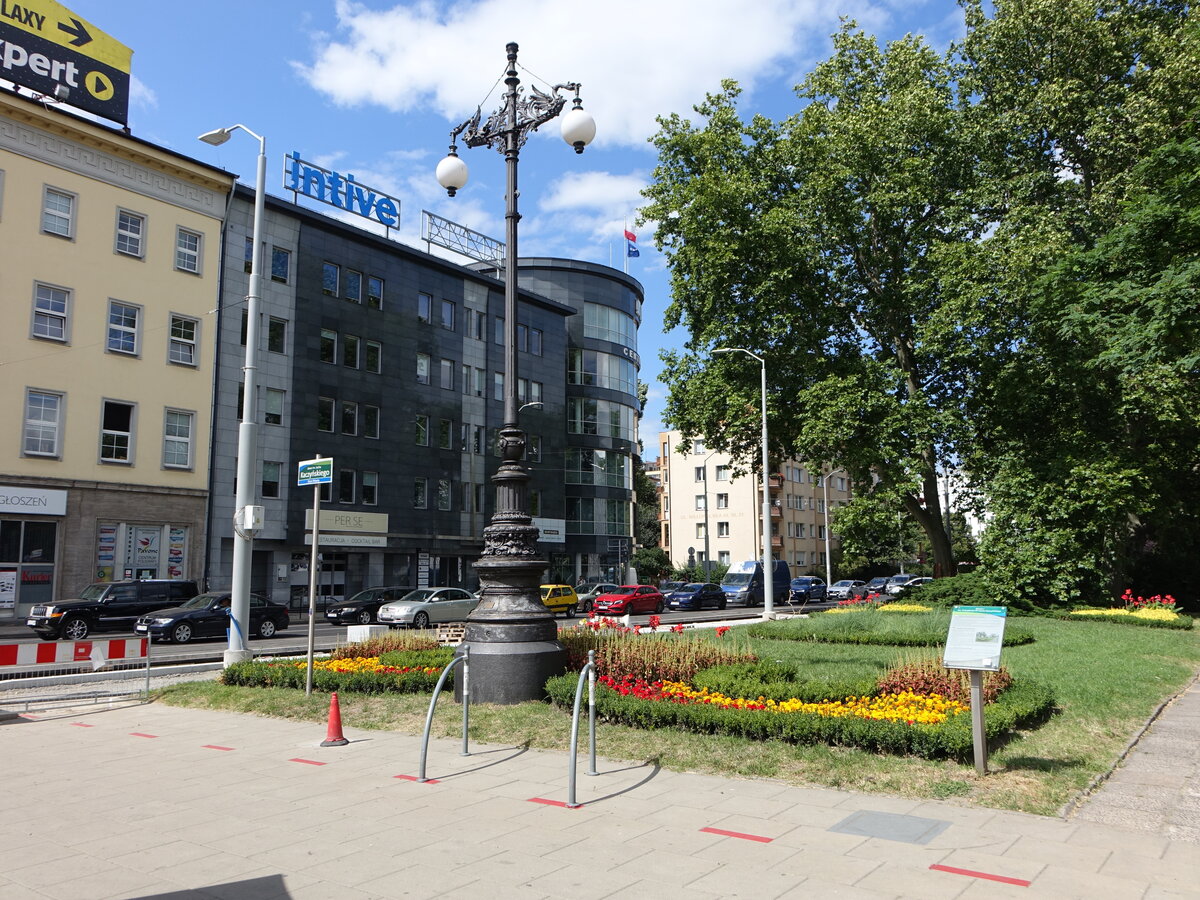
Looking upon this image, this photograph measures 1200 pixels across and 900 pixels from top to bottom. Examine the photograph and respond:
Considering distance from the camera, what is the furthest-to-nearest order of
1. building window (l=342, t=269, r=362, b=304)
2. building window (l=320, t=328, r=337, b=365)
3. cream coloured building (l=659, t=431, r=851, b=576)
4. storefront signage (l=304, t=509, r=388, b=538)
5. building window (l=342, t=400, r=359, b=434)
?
1. cream coloured building (l=659, t=431, r=851, b=576)
2. building window (l=342, t=269, r=362, b=304)
3. building window (l=342, t=400, r=359, b=434)
4. building window (l=320, t=328, r=337, b=365)
5. storefront signage (l=304, t=509, r=388, b=538)

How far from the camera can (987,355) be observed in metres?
28.1

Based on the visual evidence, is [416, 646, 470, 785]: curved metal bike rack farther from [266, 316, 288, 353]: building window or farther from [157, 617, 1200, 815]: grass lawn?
[266, 316, 288, 353]: building window

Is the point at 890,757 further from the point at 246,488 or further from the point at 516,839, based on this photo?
the point at 246,488

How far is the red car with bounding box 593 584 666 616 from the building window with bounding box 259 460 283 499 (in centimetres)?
1476

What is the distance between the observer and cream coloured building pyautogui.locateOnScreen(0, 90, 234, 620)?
29.7 metres

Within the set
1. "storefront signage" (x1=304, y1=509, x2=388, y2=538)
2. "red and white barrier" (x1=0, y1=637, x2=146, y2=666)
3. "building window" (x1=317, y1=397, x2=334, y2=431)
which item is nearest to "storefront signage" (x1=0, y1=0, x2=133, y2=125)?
"building window" (x1=317, y1=397, x2=334, y2=431)

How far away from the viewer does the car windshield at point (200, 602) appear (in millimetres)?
25734

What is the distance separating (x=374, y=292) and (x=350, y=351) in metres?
3.52

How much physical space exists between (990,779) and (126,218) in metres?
35.7

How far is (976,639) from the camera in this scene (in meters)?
7.54

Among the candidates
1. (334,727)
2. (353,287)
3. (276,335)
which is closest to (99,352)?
(276,335)

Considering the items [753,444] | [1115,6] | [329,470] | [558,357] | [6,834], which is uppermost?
[1115,6]

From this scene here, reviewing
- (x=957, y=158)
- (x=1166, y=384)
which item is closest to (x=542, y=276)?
(x=957, y=158)

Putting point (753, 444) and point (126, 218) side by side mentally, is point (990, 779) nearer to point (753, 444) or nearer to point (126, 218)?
point (753, 444)
